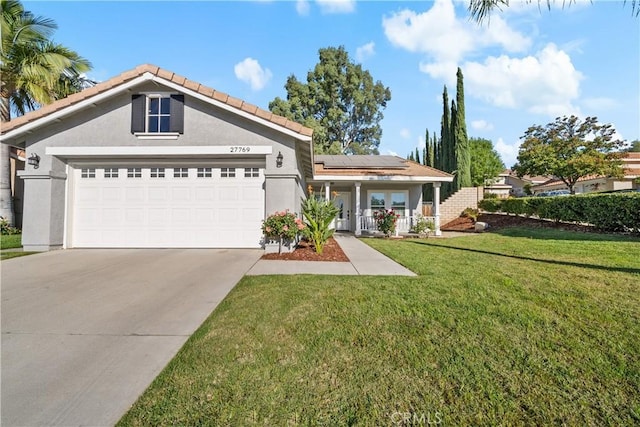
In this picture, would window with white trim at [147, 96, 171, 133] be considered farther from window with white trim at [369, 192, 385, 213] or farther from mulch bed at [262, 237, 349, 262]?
window with white trim at [369, 192, 385, 213]

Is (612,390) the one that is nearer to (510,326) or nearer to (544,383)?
(544,383)

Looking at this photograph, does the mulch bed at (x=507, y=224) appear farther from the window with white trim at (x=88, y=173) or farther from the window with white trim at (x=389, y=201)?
the window with white trim at (x=88, y=173)

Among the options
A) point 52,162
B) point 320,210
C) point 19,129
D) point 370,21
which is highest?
point 370,21

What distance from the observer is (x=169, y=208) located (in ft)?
28.0

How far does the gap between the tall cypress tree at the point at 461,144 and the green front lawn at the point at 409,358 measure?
17.6 metres

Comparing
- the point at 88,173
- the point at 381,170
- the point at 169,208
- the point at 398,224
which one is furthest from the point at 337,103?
the point at 88,173

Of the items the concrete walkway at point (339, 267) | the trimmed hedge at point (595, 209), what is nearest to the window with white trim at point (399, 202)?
the trimmed hedge at point (595, 209)

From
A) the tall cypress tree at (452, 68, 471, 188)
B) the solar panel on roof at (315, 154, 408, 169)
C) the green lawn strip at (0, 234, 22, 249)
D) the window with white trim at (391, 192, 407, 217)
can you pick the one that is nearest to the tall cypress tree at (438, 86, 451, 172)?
the tall cypress tree at (452, 68, 471, 188)

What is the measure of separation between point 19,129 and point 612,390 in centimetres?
1210

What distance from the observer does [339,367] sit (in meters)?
2.36

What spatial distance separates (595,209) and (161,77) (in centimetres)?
1543

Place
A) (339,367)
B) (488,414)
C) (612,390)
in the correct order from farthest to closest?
(339,367), (612,390), (488,414)

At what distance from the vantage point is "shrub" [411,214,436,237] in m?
13.1

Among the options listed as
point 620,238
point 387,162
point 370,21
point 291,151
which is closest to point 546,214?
point 620,238
